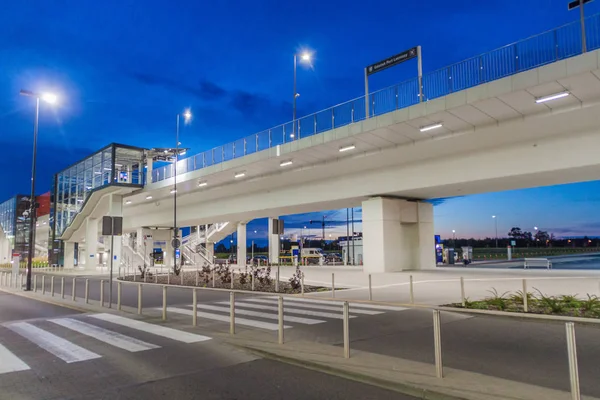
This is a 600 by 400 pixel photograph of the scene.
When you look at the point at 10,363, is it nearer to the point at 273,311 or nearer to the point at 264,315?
the point at 264,315

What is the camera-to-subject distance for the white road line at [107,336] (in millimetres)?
8312

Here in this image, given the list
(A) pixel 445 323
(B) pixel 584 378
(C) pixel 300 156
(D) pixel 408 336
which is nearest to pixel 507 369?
(B) pixel 584 378

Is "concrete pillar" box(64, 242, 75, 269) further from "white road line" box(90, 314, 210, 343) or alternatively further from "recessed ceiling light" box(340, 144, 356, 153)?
"white road line" box(90, 314, 210, 343)

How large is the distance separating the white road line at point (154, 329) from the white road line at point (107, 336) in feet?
1.98

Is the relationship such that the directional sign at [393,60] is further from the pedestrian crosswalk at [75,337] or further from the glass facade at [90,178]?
the glass facade at [90,178]

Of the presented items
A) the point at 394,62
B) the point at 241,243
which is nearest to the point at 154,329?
the point at 394,62

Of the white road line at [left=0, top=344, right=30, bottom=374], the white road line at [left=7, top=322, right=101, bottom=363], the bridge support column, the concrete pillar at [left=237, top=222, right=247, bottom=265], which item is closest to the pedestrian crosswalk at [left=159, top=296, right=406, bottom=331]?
the white road line at [left=7, top=322, right=101, bottom=363]

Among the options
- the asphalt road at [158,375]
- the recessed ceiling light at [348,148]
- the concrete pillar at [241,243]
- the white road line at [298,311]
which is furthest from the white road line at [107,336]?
the concrete pillar at [241,243]

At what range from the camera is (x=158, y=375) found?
6.39 meters

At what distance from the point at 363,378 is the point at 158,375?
2948mm

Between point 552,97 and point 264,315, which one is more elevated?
point 552,97

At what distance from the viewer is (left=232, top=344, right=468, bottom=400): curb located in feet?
17.4

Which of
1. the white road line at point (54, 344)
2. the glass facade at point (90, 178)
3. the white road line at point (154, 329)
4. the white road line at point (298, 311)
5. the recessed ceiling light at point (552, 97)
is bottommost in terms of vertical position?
the white road line at point (298, 311)

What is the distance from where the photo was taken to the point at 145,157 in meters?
44.1
